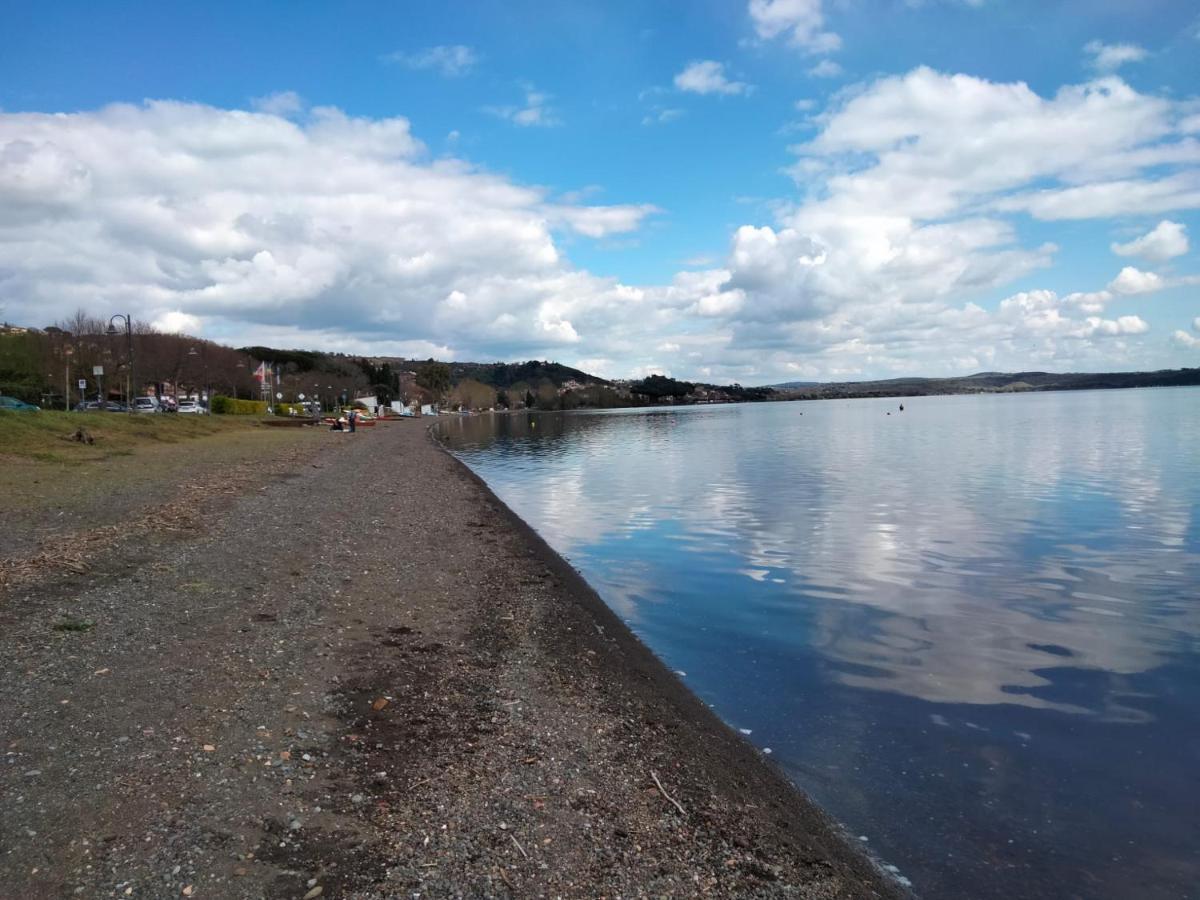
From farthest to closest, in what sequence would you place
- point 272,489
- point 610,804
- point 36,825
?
point 272,489
point 610,804
point 36,825

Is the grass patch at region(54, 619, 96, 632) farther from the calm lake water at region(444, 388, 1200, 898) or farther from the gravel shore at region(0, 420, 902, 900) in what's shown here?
the calm lake water at region(444, 388, 1200, 898)

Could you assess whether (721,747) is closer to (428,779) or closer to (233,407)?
(428,779)

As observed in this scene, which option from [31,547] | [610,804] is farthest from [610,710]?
[31,547]

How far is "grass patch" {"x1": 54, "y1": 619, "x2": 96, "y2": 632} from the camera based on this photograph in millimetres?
9070

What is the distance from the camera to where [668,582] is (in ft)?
51.0

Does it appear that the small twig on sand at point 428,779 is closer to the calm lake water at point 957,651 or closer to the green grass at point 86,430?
the calm lake water at point 957,651

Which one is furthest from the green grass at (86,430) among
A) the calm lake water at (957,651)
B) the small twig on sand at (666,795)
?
the small twig on sand at (666,795)

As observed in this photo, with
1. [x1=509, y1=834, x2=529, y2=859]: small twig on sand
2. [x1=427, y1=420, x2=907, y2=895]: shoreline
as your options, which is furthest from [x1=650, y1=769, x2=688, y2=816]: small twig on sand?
[x1=509, y1=834, x2=529, y2=859]: small twig on sand

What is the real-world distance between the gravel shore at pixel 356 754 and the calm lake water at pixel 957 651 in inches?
37.1

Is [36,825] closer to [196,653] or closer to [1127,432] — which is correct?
[196,653]

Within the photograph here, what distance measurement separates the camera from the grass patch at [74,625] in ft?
29.8

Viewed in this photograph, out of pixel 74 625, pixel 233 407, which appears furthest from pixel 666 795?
pixel 233 407

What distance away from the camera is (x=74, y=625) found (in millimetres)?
9195

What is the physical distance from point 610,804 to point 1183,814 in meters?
4.86
